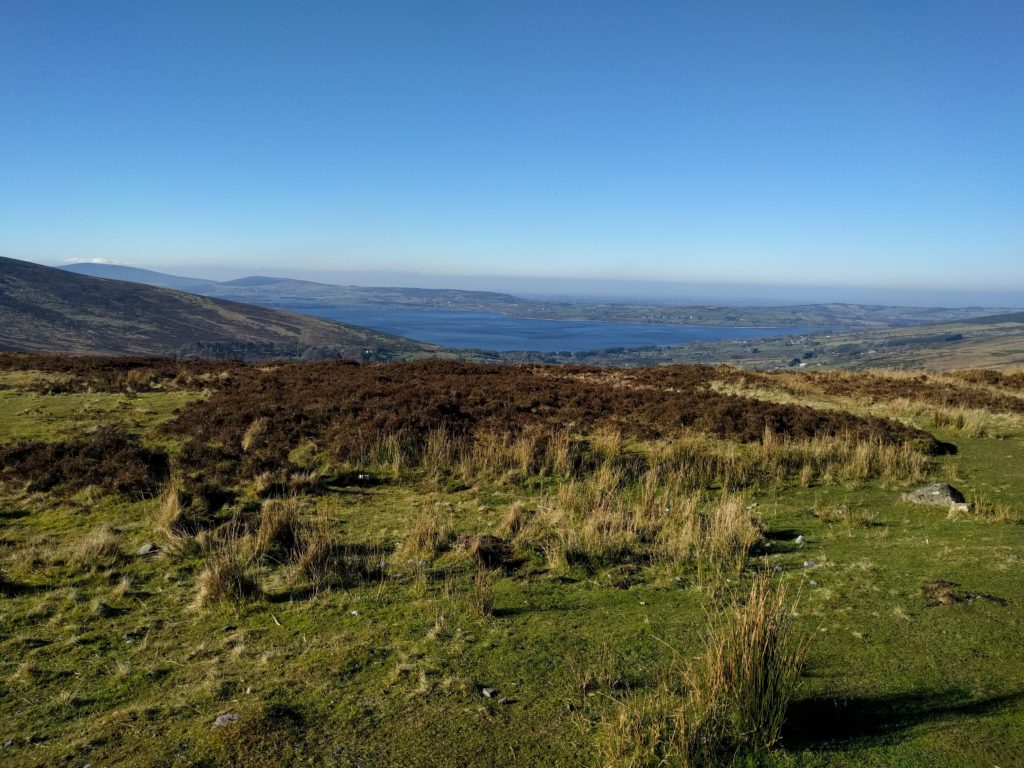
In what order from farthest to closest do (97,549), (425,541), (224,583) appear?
1. (425,541)
2. (97,549)
3. (224,583)

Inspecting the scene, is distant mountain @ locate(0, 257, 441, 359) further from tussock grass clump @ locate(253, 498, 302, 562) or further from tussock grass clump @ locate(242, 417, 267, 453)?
tussock grass clump @ locate(253, 498, 302, 562)

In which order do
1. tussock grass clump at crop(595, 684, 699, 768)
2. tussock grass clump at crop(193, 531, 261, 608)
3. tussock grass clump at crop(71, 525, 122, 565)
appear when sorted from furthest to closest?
tussock grass clump at crop(71, 525, 122, 565)
tussock grass clump at crop(193, 531, 261, 608)
tussock grass clump at crop(595, 684, 699, 768)

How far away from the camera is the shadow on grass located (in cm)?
346

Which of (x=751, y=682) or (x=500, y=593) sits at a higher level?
(x=751, y=682)

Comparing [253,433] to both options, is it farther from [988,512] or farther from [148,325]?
[148,325]

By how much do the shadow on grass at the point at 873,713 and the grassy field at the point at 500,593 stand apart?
22mm

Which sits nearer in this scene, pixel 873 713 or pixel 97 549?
pixel 873 713

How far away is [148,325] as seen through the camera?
134 m

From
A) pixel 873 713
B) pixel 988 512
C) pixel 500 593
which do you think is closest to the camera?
pixel 873 713

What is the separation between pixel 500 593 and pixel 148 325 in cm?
15643

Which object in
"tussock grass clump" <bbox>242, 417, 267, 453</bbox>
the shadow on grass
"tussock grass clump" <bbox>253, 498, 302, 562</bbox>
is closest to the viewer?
the shadow on grass

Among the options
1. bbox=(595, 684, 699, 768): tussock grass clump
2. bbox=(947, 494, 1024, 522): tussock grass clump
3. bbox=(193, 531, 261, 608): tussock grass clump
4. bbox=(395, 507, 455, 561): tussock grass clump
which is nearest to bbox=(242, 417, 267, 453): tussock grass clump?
bbox=(395, 507, 455, 561): tussock grass clump

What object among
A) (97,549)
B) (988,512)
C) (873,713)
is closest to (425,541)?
(97,549)

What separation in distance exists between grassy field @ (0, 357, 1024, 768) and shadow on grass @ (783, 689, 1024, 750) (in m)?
0.02
